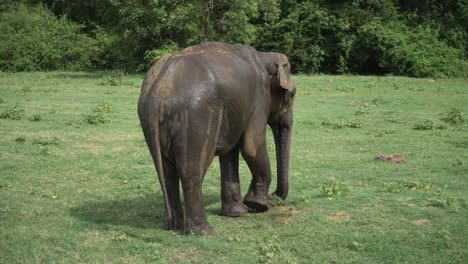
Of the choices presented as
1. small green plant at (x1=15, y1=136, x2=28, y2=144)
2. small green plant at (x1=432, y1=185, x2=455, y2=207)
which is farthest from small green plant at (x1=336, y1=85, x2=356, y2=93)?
small green plant at (x1=432, y1=185, x2=455, y2=207)

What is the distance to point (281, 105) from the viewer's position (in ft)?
25.8

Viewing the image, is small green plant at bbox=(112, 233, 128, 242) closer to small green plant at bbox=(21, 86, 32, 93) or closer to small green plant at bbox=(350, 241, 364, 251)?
small green plant at bbox=(350, 241, 364, 251)

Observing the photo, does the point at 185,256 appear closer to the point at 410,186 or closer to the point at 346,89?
the point at 410,186

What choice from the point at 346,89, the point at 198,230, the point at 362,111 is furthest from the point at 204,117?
the point at 346,89

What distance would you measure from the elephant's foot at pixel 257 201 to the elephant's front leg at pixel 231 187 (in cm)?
9

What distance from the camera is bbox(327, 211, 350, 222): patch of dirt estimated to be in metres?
7.31

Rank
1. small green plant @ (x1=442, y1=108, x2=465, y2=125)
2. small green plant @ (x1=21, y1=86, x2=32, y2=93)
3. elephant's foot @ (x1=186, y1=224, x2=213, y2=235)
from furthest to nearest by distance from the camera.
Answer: small green plant @ (x1=21, y1=86, x2=32, y2=93) < small green plant @ (x1=442, y1=108, x2=465, y2=125) < elephant's foot @ (x1=186, y1=224, x2=213, y2=235)

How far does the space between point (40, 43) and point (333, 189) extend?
85.4 ft

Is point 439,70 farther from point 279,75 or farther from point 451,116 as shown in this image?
point 279,75

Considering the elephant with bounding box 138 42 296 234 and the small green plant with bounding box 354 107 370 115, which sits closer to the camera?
the elephant with bounding box 138 42 296 234

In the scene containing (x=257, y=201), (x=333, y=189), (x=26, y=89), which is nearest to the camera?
(x=257, y=201)

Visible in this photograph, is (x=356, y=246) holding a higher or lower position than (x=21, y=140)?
higher

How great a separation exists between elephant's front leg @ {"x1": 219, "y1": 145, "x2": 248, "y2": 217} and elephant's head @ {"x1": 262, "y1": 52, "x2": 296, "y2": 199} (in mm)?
576

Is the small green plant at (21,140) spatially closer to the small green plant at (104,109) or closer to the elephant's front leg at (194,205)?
the small green plant at (104,109)
